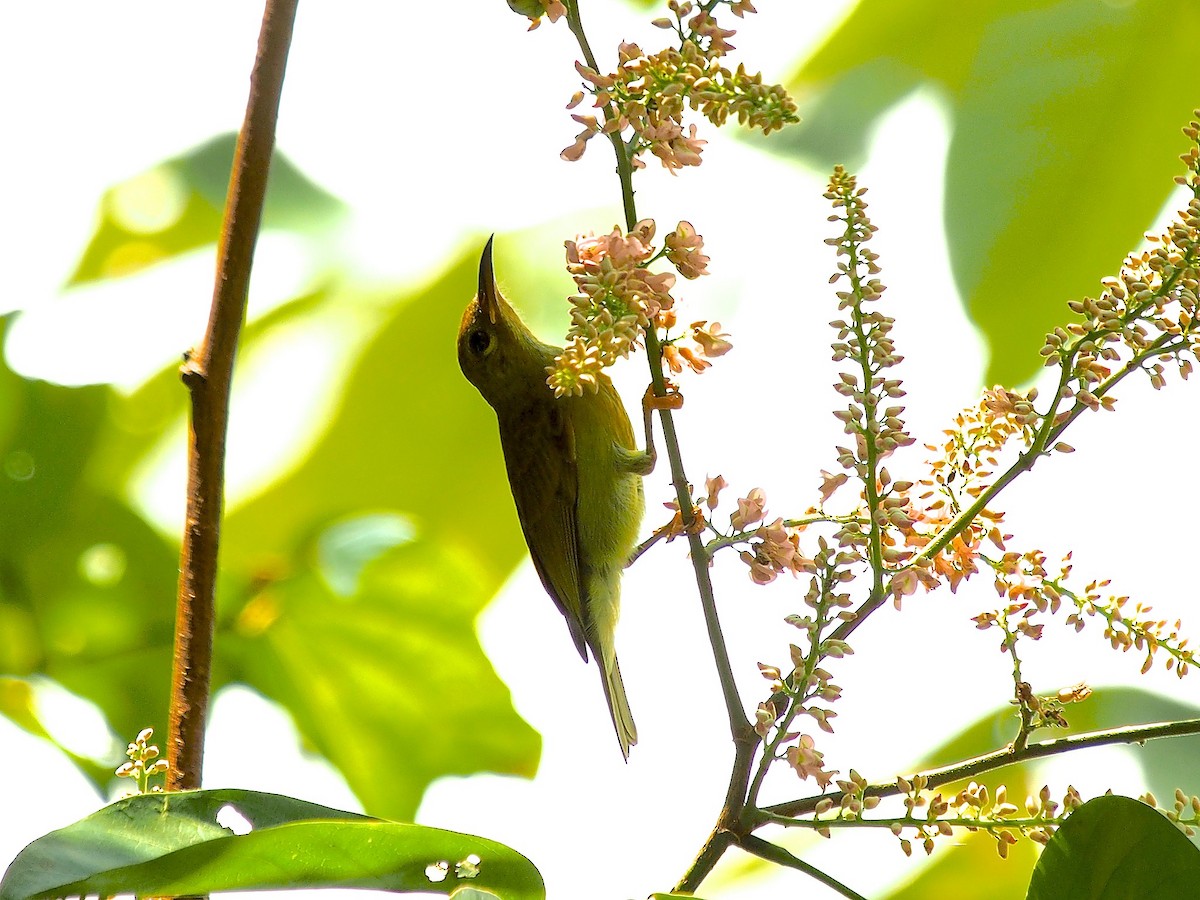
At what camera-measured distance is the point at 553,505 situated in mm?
1805

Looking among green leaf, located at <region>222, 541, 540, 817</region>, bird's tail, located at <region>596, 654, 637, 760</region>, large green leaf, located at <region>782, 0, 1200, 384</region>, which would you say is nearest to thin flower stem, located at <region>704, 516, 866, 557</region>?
bird's tail, located at <region>596, 654, 637, 760</region>

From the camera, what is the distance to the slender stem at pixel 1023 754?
Answer: 650mm

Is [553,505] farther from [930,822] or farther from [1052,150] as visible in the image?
[930,822]

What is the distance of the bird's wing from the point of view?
177 cm

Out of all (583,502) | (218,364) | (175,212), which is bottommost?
(218,364)

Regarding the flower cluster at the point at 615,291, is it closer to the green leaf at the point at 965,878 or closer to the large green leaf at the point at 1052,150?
the large green leaf at the point at 1052,150

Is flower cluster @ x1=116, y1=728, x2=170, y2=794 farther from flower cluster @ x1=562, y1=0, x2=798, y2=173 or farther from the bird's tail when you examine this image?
the bird's tail

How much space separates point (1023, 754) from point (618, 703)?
1037 mm

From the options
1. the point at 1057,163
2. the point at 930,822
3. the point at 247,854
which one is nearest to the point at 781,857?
the point at 930,822

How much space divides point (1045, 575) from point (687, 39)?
41cm

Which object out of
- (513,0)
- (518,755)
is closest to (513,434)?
(518,755)

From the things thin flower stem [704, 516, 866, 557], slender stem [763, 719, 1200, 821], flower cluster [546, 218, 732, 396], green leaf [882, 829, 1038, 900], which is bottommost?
green leaf [882, 829, 1038, 900]

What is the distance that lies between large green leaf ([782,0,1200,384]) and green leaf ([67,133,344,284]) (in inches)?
51.8

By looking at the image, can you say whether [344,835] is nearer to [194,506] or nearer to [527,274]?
[194,506]
